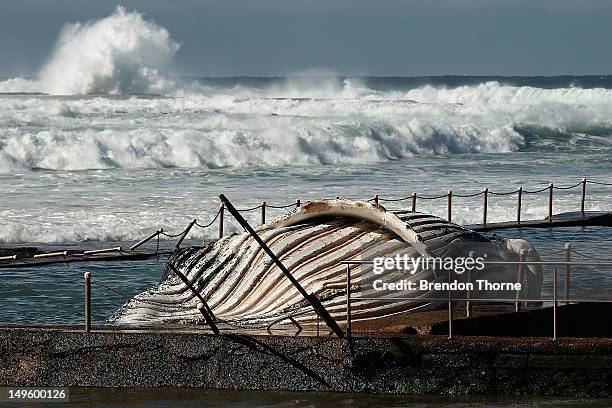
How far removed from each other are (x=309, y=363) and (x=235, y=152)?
34263mm

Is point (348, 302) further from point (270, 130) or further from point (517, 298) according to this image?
point (270, 130)

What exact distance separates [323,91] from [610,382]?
279 feet

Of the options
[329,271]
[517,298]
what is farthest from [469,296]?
[329,271]

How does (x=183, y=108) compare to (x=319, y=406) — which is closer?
(x=319, y=406)

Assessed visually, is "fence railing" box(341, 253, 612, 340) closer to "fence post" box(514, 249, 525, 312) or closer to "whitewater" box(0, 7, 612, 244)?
"fence post" box(514, 249, 525, 312)

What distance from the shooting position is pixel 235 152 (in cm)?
4688

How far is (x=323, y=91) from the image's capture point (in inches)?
3819

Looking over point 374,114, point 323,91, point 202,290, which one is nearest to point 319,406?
point 202,290

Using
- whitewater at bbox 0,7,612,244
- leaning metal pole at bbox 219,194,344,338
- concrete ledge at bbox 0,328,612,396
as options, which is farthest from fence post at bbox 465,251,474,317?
whitewater at bbox 0,7,612,244

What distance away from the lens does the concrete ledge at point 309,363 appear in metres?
12.7

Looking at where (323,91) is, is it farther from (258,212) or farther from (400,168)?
(258,212)

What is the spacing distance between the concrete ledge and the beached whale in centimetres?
A: 77

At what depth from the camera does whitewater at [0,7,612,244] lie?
30.0m

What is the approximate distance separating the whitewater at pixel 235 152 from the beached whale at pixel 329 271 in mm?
9676
